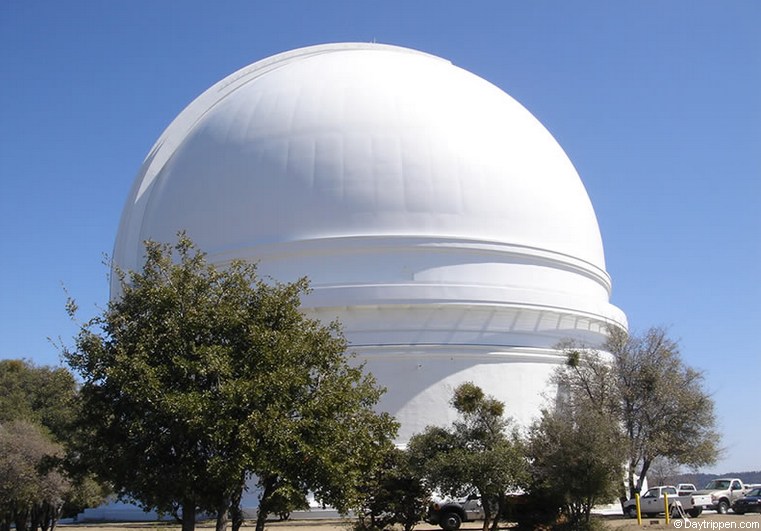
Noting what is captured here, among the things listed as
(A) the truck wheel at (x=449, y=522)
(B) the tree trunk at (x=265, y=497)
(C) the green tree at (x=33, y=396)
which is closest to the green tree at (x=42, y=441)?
(C) the green tree at (x=33, y=396)

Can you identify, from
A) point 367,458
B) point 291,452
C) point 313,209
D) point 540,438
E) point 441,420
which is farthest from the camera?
point 313,209

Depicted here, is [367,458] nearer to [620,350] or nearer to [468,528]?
[468,528]

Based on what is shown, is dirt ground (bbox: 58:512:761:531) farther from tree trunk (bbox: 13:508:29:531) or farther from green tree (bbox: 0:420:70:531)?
green tree (bbox: 0:420:70:531)

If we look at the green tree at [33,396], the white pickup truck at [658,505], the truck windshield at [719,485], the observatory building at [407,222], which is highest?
the observatory building at [407,222]

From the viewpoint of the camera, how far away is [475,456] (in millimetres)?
20359

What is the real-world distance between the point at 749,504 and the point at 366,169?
57.7ft

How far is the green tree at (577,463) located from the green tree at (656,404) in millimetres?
5781

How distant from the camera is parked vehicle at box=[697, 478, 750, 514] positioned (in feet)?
96.6

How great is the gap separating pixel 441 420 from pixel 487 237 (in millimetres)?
7175

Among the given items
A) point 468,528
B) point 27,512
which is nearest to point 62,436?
point 27,512

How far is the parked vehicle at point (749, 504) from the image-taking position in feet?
91.0

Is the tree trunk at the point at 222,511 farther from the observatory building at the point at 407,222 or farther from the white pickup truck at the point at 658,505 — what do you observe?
the white pickup truck at the point at 658,505

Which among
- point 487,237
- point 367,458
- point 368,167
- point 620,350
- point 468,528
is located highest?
point 368,167

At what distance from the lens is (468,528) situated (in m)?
23.9
